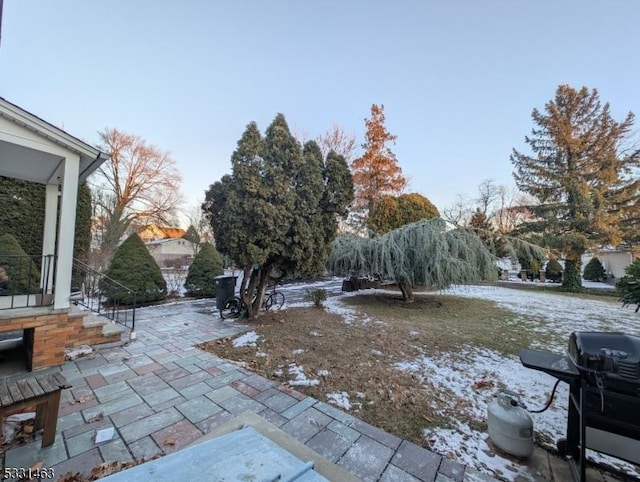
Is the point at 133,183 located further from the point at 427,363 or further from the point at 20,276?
the point at 427,363

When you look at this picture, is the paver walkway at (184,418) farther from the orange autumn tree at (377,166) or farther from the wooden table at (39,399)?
the orange autumn tree at (377,166)

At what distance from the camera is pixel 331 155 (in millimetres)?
6328


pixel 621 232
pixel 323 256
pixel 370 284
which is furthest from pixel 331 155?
pixel 621 232

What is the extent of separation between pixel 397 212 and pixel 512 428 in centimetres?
1282

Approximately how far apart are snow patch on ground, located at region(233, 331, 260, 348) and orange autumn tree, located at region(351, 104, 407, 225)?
11.5m

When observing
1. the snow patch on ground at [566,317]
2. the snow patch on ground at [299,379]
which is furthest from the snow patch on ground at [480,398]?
the snow patch on ground at [566,317]

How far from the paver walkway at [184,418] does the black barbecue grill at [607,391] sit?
0.54 meters

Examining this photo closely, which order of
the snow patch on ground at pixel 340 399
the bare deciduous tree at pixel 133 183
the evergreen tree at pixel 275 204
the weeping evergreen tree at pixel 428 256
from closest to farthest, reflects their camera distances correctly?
the snow patch on ground at pixel 340 399 < the evergreen tree at pixel 275 204 < the weeping evergreen tree at pixel 428 256 < the bare deciduous tree at pixel 133 183

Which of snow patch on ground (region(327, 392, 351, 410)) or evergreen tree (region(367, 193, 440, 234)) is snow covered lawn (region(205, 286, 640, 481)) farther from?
evergreen tree (region(367, 193, 440, 234))

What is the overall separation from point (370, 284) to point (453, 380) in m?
10.2

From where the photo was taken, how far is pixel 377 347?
4676 mm

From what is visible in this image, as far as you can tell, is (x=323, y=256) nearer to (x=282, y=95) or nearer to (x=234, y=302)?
(x=234, y=302)

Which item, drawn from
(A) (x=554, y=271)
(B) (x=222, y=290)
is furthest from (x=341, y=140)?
(A) (x=554, y=271)

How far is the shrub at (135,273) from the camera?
24.7ft
